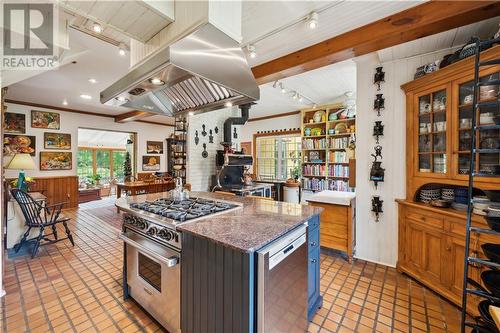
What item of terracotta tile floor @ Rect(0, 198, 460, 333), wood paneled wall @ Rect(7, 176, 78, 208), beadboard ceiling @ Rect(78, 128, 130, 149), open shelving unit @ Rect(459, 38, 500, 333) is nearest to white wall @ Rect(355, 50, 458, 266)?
terracotta tile floor @ Rect(0, 198, 460, 333)

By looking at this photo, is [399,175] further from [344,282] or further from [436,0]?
[436,0]

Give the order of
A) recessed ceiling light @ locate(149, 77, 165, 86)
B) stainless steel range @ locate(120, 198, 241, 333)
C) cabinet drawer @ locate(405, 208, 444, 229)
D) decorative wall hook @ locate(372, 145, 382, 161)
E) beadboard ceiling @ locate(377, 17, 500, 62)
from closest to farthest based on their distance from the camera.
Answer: recessed ceiling light @ locate(149, 77, 165, 86), stainless steel range @ locate(120, 198, 241, 333), beadboard ceiling @ locate(377, 17, 500, 62), cabinet drawer @ locate(405, 208, 444, 229), decorative wall hook @ locate(372, 145, 382, 161)

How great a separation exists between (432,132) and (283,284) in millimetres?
2250

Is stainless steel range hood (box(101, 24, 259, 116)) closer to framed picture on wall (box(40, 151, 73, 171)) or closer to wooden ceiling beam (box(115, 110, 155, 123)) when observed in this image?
wooden ceiling beam (box(115, 110, 155, 123))

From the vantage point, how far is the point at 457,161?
2074 mm

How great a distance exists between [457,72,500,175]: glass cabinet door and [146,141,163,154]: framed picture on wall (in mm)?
7890

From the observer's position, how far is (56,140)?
5727 mm

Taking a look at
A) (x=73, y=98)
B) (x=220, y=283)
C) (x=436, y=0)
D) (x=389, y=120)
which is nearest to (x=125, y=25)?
(x=220, y=283)

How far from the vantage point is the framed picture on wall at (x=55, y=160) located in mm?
5547

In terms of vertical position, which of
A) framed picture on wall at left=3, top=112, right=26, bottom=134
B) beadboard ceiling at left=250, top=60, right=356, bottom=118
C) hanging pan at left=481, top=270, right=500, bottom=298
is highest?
beadboard ceiling at left=250, top=60, right=356, bottom=118

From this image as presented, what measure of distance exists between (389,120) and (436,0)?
4.22ft

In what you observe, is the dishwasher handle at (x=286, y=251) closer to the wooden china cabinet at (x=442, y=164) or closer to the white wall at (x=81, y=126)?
the wooden china cabinet at (x=442, y=164)

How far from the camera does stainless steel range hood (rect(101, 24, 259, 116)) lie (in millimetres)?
1200

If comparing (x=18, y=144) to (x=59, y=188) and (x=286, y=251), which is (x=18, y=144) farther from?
(x=286, y=251)
